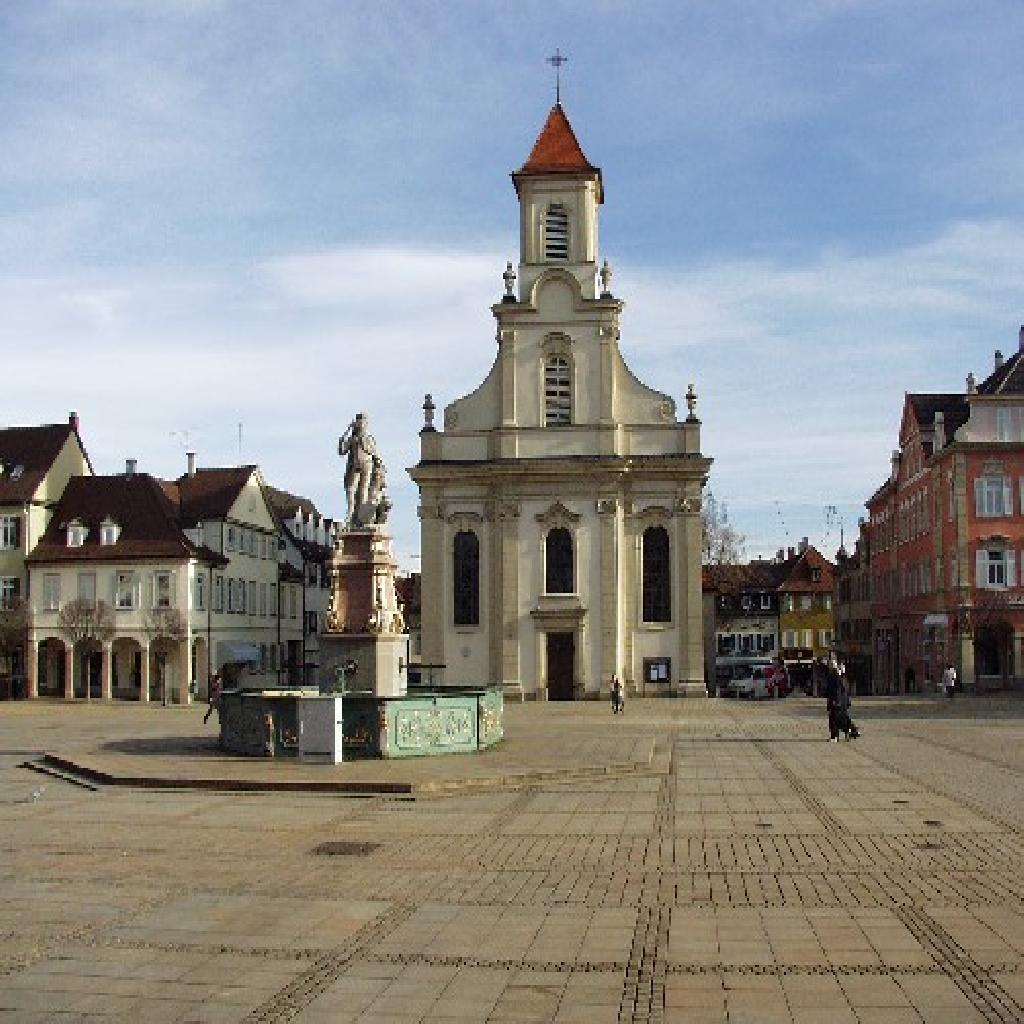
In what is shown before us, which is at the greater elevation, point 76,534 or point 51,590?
point 76,534

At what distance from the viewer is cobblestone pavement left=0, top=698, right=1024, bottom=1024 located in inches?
333

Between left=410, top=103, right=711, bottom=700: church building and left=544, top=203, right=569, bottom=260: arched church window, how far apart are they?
1462mm

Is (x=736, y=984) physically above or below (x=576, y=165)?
below

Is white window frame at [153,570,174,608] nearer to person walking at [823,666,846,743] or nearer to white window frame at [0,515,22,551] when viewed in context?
white window frame at [0,515,22,551]

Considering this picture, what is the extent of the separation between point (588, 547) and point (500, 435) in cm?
607

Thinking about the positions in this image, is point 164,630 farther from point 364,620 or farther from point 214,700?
point 364,620

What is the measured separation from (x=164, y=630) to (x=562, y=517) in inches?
719

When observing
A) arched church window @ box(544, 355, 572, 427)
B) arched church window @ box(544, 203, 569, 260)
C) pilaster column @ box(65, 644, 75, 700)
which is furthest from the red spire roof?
pilaster column @ box(65, 644, 75, 700)

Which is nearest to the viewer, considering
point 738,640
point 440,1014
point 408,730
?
point 440,1014

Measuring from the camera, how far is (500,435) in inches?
2211

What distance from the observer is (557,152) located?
6097 centimetres

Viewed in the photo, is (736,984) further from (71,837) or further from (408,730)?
(408,730)

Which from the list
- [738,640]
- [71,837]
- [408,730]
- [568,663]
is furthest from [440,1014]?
[738,640]

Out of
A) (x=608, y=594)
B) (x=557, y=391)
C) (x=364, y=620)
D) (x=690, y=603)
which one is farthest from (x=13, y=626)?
(x=364, y=620)
